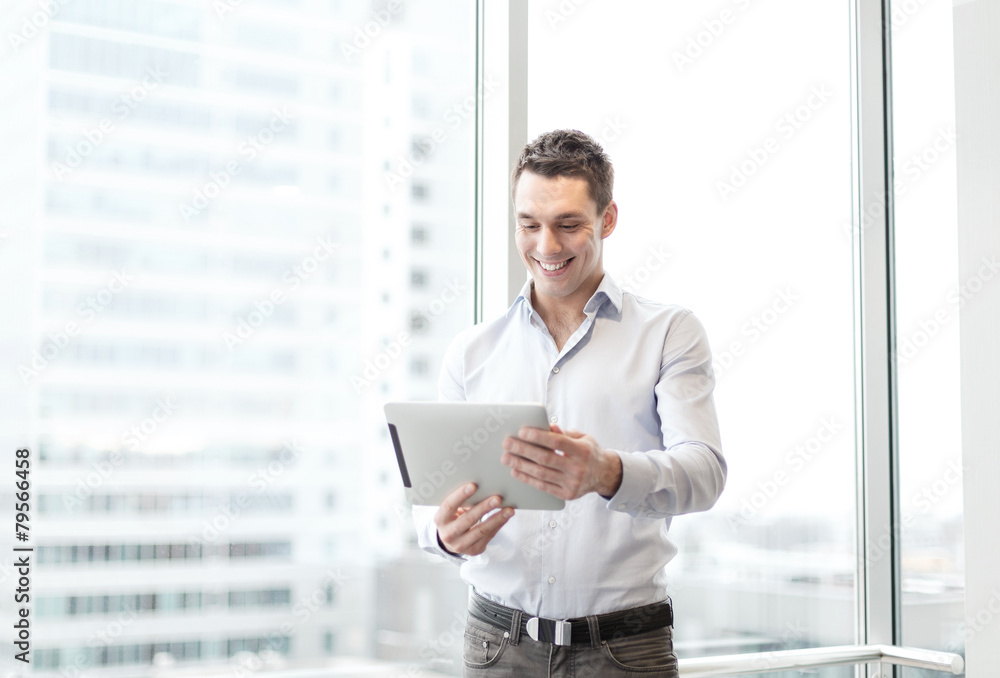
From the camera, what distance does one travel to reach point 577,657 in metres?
1.76

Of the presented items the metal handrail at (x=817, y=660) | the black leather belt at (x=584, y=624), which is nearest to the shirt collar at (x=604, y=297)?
the black leather belt at (x=584, y=624)

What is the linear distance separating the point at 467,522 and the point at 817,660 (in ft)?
6.67

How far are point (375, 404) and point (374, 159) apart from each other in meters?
0.64

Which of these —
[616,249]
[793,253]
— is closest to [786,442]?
[793,253]

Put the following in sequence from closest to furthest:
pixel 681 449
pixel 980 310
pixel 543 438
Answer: pixel 543 438 → pixel 681 449 → pixel 980 310

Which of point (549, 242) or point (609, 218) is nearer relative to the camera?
point (549, 242)

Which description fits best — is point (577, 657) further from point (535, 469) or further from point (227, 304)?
point (227, 304)

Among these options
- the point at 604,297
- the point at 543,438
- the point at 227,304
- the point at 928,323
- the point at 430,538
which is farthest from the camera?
the point at 928,323

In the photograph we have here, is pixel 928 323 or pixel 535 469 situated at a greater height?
pixel 928 323

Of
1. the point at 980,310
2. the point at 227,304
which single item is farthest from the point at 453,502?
the point at 980,310

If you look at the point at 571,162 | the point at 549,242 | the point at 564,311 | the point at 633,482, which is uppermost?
the point at 571,162

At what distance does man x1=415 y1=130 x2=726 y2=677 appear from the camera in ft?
5.62

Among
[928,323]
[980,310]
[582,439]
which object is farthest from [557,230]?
Result: [928,323]

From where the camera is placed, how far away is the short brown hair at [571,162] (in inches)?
76.5
